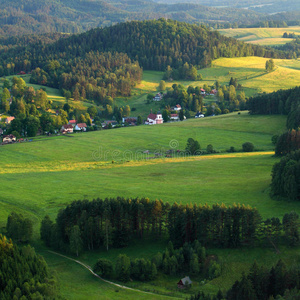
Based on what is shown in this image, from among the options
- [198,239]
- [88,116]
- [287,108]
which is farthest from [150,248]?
[88,116]

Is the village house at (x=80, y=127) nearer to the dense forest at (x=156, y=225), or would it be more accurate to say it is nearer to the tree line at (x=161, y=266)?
the dense forest at (x=156, y=225)

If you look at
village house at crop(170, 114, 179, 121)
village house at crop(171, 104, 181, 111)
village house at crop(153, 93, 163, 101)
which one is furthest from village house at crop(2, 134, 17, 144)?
village house at crop(153, 93, 163, 101)

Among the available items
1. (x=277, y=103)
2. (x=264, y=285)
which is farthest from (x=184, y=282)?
(x=277, y=103)

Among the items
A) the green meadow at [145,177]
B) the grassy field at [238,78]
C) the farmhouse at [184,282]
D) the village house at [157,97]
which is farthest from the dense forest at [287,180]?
the village house at [157,97]

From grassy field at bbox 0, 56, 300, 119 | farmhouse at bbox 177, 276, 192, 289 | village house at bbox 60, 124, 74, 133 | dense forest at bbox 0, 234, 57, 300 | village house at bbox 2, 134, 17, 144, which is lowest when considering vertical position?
farmhouse at bbox 177, 276, 192, 289

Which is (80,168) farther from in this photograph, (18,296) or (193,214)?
(18,296)

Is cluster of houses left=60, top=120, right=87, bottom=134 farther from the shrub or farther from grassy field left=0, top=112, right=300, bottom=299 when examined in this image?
the shrub
